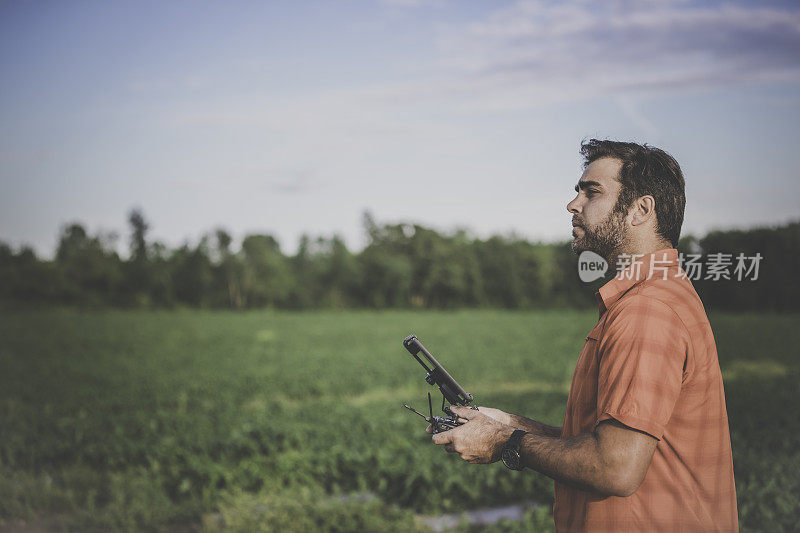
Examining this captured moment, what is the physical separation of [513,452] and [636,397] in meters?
0.40

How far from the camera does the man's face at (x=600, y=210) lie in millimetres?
1748

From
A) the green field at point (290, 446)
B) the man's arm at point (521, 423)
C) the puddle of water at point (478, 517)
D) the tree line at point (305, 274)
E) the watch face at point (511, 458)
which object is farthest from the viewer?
the tree line at point (305, 274)

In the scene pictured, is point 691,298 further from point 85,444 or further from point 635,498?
point 85,444

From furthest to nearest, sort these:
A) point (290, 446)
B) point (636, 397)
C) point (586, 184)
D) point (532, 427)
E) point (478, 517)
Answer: point (290, 446), point (478, 517), point (532, 427), point (586, 184), point (636, 397)

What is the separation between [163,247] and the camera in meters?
56.3

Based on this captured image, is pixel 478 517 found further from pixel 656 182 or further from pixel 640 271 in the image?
pixel 656 182

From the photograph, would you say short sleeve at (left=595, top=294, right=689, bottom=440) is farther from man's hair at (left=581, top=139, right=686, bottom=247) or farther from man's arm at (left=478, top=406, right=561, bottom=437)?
man's arm at (left=478, top=406, right=561, bottom=437)

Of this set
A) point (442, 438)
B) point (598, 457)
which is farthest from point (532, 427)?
→ point (598, 457)

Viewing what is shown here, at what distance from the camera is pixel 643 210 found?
173 centimetres

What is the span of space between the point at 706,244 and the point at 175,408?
9.37 meters

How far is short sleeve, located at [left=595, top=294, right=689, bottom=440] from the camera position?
4.91ft

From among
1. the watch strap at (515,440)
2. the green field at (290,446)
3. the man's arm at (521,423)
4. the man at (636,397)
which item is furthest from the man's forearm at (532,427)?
the green field at (290,446)

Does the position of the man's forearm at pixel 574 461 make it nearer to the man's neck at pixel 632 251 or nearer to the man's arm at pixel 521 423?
the man's arm at pixel 521 423

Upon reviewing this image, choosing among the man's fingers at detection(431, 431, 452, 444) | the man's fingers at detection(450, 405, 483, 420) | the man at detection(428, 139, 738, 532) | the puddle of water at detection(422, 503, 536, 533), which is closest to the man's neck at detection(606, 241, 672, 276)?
the man at detection(428, 139, 738, 532)
